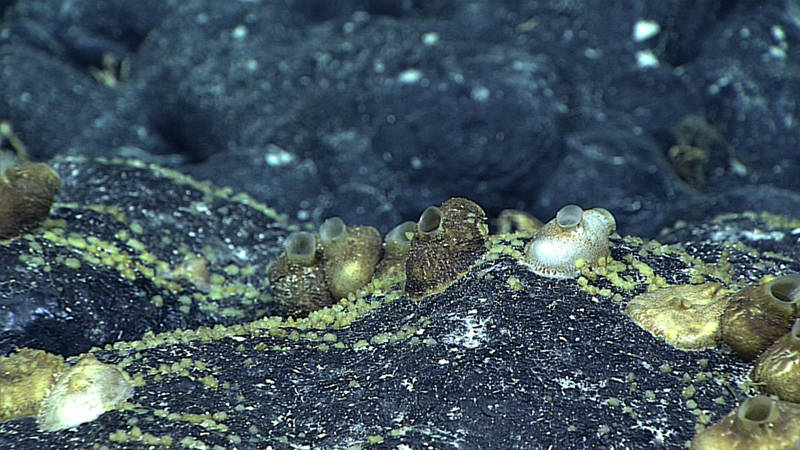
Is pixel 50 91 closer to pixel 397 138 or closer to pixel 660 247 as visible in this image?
pixel 397 138

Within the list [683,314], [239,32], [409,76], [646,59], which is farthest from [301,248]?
[646,59]

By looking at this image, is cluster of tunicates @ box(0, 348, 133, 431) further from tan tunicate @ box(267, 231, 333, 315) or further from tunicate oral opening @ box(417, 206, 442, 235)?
tunicate oral opening @ box(417, 206, 442, 235)

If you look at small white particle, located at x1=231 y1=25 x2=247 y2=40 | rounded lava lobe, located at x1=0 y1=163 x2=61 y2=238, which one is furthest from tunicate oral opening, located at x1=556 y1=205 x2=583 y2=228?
small white particle, located at x1=231 y1=25 x2=247 y2=40

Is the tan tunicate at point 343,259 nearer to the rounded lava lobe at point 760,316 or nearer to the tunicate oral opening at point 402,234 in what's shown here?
the tunicate oral opening at point 402,234

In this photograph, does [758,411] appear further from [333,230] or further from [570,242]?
[333,230]

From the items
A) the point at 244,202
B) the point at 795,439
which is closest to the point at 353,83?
the point at 244,202
